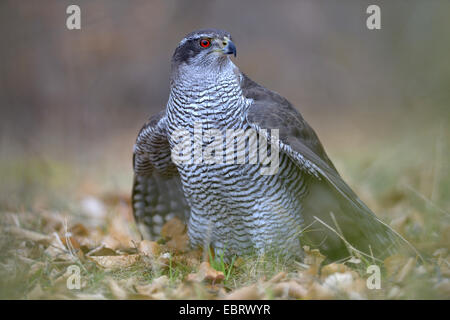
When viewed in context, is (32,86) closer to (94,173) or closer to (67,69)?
(67,69)

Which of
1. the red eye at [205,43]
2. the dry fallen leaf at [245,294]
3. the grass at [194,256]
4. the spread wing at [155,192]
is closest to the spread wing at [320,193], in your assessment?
the grass at [194,256]

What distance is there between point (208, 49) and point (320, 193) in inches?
59.8

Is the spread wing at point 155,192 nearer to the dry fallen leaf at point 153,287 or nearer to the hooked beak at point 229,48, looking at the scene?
the hooked beak at point 229,48

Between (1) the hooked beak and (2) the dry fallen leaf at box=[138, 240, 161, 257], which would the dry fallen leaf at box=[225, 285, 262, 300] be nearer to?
(2) the dry fallen leaf at box=[138, 240, 161, 257]

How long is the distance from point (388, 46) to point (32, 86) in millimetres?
8704

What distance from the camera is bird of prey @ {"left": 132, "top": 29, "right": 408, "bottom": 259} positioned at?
3.55 m

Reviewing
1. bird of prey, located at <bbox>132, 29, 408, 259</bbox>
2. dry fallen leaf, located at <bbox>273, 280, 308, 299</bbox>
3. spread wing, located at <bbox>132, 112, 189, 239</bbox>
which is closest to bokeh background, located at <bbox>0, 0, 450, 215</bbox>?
spread wing, located at <bbox>132, 112, 189, 239</bbox>

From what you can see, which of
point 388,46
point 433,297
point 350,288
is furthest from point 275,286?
point 388,46

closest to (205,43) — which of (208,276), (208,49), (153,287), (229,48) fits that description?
(208,49)

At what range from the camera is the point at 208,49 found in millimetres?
→ 3709

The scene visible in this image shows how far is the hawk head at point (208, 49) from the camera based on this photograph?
3686mm

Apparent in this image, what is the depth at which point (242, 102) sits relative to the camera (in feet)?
12.0

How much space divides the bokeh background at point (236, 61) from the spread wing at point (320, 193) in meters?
1.95

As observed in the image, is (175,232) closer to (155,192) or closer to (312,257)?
(155,192)
